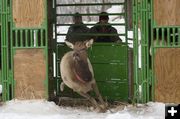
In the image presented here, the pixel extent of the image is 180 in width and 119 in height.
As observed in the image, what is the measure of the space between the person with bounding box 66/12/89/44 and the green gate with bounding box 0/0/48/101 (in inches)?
27.1

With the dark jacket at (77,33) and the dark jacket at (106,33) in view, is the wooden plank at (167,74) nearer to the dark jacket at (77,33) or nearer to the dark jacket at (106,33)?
the dark jacket at (106,33)

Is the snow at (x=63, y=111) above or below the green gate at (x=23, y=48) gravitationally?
below

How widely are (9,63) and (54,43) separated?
3.14 feet

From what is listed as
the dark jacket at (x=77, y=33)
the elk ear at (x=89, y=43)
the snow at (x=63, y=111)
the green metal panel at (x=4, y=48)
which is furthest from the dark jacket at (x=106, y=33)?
the green metal panel at (x=4, y=48)

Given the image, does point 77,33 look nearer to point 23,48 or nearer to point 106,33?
point 106,33

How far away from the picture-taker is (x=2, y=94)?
9.62m

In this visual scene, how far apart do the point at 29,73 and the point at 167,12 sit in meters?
2.80

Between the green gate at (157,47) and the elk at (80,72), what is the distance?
0.87 meters

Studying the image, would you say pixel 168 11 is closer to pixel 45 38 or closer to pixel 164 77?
pixel 164 77

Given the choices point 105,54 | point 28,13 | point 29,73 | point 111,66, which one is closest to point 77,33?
point 105,54

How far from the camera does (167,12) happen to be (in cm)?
893

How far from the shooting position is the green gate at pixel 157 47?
8.95 m

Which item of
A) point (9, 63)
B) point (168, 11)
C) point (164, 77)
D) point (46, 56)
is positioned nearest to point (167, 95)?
point (164, 77)

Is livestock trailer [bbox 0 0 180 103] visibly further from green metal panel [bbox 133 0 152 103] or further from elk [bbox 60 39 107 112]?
elk [bbox 60 39 107 112]
